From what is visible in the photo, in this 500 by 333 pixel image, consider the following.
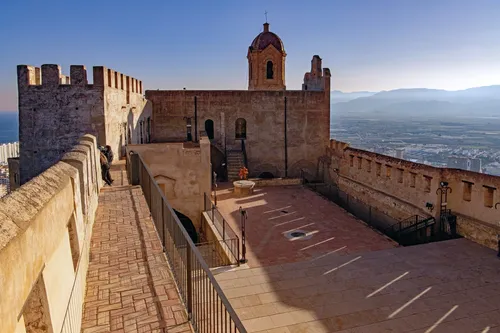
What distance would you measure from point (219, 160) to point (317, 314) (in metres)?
17.8

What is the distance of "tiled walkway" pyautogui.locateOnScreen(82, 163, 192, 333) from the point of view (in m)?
4.14

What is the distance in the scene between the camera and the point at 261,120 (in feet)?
84.0

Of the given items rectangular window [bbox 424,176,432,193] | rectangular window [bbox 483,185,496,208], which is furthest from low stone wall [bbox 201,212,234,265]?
rectangular window [bbox 483,185,496,208]

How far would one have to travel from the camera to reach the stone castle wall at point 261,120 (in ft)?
80.5

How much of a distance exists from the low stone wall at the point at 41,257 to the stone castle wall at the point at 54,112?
8.40 meters

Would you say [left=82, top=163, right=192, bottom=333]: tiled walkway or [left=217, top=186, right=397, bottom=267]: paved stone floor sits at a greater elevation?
[left=82, top=163, right=192, bottom=333]: tiled walkway

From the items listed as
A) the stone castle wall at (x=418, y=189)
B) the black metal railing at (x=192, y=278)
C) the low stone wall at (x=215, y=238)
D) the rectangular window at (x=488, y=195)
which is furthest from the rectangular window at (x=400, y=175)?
the black metal railing at (x=192, y=278)

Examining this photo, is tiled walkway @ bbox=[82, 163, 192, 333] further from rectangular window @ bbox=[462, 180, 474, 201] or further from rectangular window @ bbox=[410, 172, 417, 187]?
rectangular window @ bbox=[410, 172, 417, 187]

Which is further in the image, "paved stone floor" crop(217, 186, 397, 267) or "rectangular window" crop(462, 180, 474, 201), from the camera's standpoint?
"rectangular window" crop(462, 180, 474, 201)

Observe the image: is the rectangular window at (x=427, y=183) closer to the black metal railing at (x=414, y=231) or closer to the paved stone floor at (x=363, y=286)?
the black metal railing at (x=414, y=231)

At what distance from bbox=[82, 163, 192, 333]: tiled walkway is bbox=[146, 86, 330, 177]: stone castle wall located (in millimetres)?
17235

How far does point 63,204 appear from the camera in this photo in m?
3.74

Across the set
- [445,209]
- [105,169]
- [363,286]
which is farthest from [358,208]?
[105,169]

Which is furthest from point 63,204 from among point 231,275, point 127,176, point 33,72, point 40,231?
point 33,72
